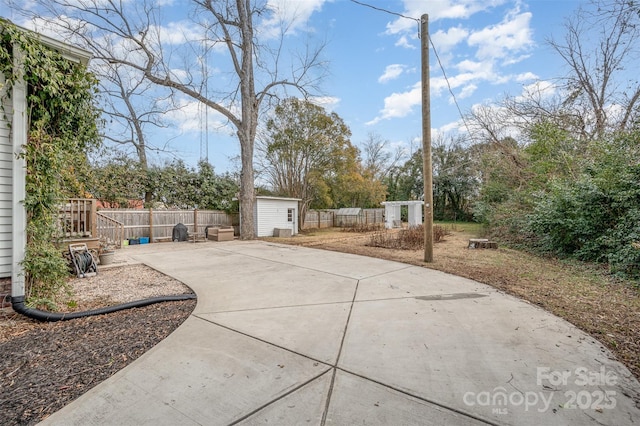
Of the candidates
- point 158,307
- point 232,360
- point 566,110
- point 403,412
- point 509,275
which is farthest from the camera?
point 566,110

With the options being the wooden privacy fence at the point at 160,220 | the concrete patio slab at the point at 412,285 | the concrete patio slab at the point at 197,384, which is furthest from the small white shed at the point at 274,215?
the concrete patio slab at the point at 197,384

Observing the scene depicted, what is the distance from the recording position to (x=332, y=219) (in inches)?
888

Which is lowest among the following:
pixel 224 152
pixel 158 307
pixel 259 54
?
pixel 158 307

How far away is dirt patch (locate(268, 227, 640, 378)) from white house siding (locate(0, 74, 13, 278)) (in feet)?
20.9

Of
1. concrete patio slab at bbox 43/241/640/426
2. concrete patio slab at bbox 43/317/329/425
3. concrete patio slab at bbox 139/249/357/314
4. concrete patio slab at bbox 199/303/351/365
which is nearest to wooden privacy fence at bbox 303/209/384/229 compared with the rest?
concrete patio slab at bbox 139/249/357/314

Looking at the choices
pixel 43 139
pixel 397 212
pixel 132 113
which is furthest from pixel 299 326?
pixel 132 113

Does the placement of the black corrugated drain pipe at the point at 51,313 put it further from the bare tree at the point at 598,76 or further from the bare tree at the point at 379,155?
the bare tree at the point at 379,155

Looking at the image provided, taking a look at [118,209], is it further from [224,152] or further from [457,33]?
[457,33]

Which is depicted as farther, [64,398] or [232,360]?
[232,360]

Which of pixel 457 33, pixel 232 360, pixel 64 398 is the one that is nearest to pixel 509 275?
pixel 232 360

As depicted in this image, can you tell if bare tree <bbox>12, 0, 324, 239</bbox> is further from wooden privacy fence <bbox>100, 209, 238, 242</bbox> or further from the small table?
wooden privacy fence <bbox>100, 209, 238, 242</bbox>

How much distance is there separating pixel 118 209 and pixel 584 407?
13980mm

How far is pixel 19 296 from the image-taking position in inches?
133

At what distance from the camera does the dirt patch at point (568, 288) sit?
2848 millimetres
